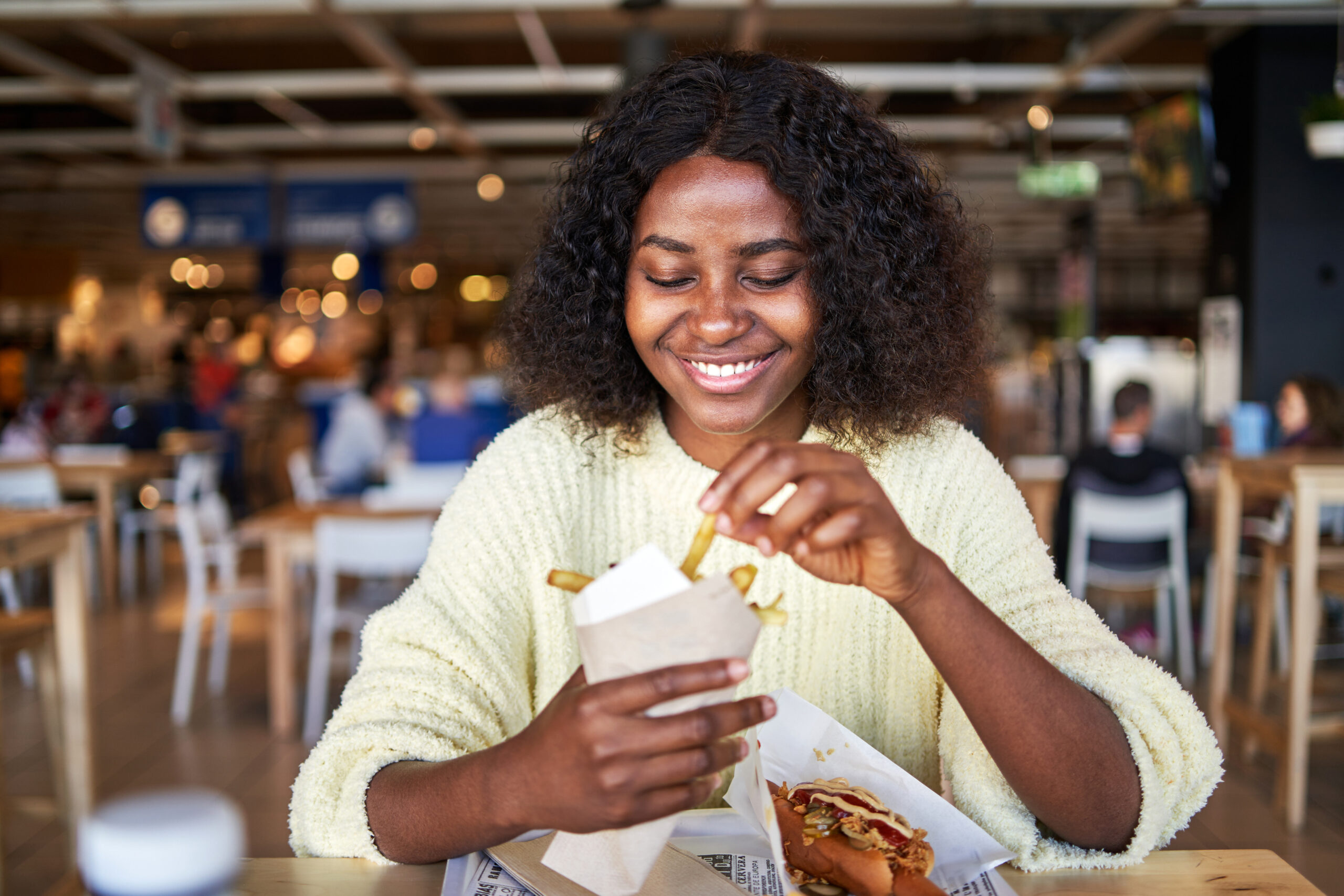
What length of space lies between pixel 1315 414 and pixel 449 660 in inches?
193

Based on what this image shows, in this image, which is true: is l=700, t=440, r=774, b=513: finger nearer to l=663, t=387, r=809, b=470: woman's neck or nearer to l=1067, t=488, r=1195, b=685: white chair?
l=663, t=387, r=809, b=470: woman's neck

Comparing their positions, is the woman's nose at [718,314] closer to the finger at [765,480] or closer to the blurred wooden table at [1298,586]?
the finger at [765,480]

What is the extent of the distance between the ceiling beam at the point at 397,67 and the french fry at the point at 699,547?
5.26 m

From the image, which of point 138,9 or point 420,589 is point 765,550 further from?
point 138,9

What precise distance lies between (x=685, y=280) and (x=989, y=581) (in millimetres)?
483

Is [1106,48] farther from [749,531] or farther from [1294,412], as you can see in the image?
[749,531]

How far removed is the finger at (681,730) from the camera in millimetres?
681

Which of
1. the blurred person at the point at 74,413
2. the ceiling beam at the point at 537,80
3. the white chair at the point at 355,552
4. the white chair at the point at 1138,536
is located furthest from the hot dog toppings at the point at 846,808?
the blurred person at the point at 74,413

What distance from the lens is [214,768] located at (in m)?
3.50

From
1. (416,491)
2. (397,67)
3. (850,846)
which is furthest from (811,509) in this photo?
(397,67)

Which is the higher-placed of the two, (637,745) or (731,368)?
(731,368)

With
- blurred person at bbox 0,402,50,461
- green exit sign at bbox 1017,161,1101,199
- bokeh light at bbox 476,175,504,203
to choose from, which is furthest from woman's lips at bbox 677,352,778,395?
bokeh light at bbox 476,175,504,203

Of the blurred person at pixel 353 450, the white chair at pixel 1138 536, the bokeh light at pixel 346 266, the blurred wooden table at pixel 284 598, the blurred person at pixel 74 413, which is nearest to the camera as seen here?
the blurred wooden table at pixel 284 598

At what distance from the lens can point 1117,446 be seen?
4609 millimetres
